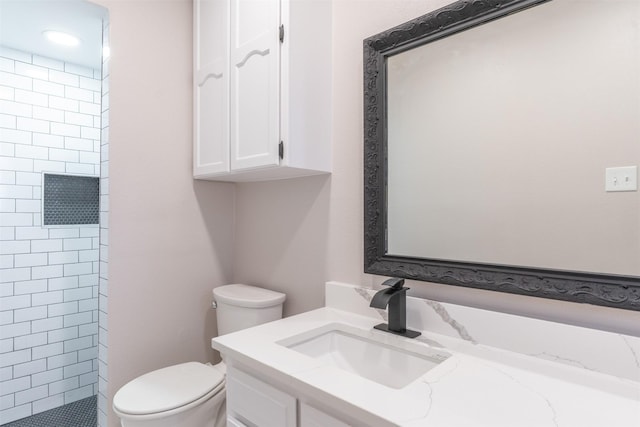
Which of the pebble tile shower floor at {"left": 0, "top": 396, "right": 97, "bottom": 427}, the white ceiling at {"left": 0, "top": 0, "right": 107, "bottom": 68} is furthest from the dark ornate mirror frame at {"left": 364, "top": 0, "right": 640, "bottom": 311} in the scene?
the pebble tile shower floor at {"left": 0, "top": 396, "right": 97, "bottom": 427}

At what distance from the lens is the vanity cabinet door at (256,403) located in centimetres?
89

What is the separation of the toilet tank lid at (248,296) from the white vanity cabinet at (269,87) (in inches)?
22.8

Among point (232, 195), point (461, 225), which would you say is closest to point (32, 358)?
point (232, 195)

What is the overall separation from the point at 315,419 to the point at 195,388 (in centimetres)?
85

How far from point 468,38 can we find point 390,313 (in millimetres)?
929

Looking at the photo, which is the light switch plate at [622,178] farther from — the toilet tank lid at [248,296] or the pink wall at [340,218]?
the toilet tank lid at [248,296]

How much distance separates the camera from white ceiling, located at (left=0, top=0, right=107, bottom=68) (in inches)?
62.7

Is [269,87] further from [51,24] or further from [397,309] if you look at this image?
[51,24]

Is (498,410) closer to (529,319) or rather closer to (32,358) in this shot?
(529,319)

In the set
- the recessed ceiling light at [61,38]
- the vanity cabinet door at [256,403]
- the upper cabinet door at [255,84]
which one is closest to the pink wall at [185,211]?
the upper cabinet door at [255,84]

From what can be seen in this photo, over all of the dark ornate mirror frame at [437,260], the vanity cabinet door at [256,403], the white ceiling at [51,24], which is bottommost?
the vanity cabinet door at [256,403]

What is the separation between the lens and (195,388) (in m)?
1.46

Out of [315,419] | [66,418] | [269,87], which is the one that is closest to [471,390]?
[315,419]

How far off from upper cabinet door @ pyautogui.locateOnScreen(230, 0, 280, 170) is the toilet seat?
0.95m
